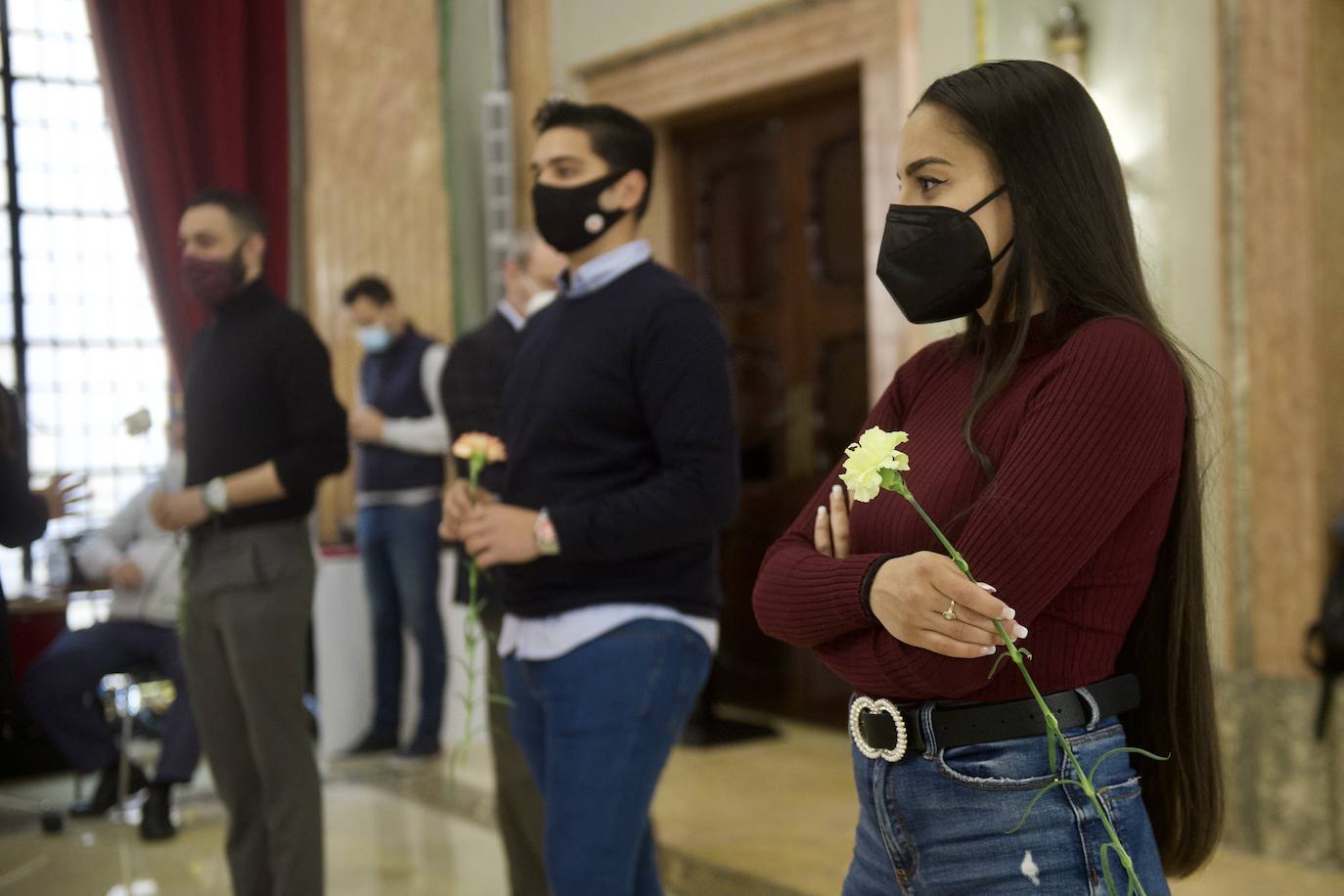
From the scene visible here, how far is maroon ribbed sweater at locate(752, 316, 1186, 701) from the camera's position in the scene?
4.50 feet

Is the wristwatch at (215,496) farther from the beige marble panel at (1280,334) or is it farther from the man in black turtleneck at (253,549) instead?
the beige marble panel at (1280,334)

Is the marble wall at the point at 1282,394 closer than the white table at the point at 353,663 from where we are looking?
Yes

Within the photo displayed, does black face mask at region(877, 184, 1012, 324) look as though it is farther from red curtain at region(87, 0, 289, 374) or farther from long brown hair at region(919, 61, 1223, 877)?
red curtain at region(87, 0, 289, 374)

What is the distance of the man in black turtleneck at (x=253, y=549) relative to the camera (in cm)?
298

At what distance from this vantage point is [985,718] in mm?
1436

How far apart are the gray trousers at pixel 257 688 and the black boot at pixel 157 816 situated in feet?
5.81

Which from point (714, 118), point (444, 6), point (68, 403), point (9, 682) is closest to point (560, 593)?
point (9, 682)

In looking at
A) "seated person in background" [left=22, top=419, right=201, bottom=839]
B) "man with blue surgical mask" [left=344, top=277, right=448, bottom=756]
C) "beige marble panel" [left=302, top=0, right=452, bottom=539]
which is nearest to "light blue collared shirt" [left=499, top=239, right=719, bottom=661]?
"seated person in background" [left=22, top=419, right=201, bottom=839]

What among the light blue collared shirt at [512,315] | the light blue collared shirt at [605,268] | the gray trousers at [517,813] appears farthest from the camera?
the light blue collared shirt at [512,315]

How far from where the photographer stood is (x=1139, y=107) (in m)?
4.16

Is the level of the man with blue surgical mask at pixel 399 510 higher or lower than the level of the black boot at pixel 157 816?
higher

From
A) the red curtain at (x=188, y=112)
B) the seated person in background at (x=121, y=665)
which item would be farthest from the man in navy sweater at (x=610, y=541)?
the red curtain at (x=188, y=112)

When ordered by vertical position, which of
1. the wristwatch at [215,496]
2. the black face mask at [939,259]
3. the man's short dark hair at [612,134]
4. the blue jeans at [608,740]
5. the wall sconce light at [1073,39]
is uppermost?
the wall sconce light at [1073,39]

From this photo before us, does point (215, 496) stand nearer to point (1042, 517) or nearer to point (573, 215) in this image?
point (573, 215)
